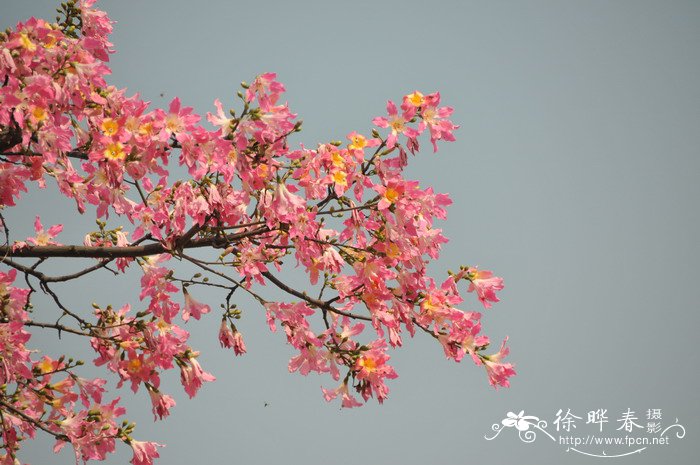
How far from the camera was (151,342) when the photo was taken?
4.00m

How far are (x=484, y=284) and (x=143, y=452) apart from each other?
2209 millimetres

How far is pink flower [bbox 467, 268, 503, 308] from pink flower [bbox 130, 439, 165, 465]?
2071mm

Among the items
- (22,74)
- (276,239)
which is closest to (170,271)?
(276,239)

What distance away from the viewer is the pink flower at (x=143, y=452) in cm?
408

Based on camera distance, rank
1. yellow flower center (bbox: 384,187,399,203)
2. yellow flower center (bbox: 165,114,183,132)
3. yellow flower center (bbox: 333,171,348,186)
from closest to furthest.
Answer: yellow flower center (bbox: 165,114,183,132), yellow flower center (bbox: 384,187,399,203), yellow flower center (bbox: 333,171,348,186)

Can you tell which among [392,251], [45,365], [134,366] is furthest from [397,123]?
[45,365]

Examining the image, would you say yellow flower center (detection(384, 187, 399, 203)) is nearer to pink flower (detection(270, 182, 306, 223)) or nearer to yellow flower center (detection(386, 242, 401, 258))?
yellow flower center (detection(386, 242, 401, 258))

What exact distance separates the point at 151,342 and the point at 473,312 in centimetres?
183

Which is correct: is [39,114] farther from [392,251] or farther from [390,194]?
[392,251]

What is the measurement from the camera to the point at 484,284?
400 cm

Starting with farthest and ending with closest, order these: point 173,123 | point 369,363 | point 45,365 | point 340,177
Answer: point 45,365
point 369,363
point 340,177
point 173,123

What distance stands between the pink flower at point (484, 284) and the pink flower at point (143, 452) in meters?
2.07

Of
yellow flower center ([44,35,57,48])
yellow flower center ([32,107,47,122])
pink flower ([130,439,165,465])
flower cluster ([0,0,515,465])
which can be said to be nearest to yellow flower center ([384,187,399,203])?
flower cluster ([0,0,515,465])

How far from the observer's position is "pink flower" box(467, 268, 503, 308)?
399 centimetres
